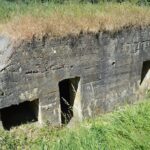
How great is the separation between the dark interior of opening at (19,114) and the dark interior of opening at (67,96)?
65 centimetres

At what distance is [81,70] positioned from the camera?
8.06 metres

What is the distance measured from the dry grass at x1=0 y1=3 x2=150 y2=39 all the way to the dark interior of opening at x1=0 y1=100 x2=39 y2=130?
145 cm

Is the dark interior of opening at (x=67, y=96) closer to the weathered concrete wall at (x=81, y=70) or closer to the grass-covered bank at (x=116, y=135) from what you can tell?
the weathered concrete wall at (x=81, y=70)

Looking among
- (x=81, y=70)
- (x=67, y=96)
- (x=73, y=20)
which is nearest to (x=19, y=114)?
(x=67, y=96)

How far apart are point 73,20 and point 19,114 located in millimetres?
2238

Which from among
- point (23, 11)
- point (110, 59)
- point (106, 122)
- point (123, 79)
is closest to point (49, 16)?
point (23, 11)

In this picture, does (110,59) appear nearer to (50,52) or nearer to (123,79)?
(123,79)

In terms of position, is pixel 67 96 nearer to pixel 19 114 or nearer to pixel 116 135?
pixel 19 114

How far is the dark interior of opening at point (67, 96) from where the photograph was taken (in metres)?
8.32

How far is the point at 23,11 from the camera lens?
29.3 feet

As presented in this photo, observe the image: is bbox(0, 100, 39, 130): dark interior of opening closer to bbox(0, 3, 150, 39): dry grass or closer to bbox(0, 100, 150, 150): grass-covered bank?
bbox(0, 3, 150, 39): dry grass

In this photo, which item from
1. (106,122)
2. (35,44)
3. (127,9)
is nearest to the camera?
(106,122)

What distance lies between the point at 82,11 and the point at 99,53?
133 centimetres

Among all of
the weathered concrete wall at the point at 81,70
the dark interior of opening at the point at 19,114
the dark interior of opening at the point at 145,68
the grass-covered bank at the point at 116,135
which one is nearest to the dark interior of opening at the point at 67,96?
the weathered concrete wall at the point at 81,70
